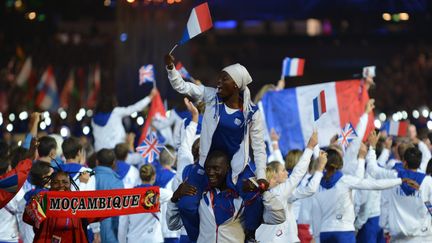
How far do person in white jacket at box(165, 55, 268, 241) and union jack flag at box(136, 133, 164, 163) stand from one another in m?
5.52

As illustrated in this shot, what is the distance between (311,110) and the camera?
19.5m

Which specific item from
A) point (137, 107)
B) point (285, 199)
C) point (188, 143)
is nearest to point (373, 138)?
point (285, 199)

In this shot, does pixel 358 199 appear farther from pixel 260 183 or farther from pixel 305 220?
pixel 260 183

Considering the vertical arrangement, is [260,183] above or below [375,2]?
below

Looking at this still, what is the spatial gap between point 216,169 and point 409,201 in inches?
186

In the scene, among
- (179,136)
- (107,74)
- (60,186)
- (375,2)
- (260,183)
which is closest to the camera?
(260,183)

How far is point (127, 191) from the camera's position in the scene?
12.8 metres

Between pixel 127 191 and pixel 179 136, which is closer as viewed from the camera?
pixel 127 191

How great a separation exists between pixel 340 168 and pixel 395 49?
2094 cm

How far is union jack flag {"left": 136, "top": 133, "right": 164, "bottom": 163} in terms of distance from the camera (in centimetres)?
1770

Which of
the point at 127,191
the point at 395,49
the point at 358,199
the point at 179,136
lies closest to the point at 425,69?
the point at 395,49

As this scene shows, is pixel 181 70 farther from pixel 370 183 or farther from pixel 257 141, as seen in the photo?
pixel 257 141

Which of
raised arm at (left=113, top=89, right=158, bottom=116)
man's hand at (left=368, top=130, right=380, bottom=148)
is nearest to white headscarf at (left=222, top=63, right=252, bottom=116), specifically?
man's hand at (left=368, top=130, right=380, bottom=148)

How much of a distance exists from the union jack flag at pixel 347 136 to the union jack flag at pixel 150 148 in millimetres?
2561
